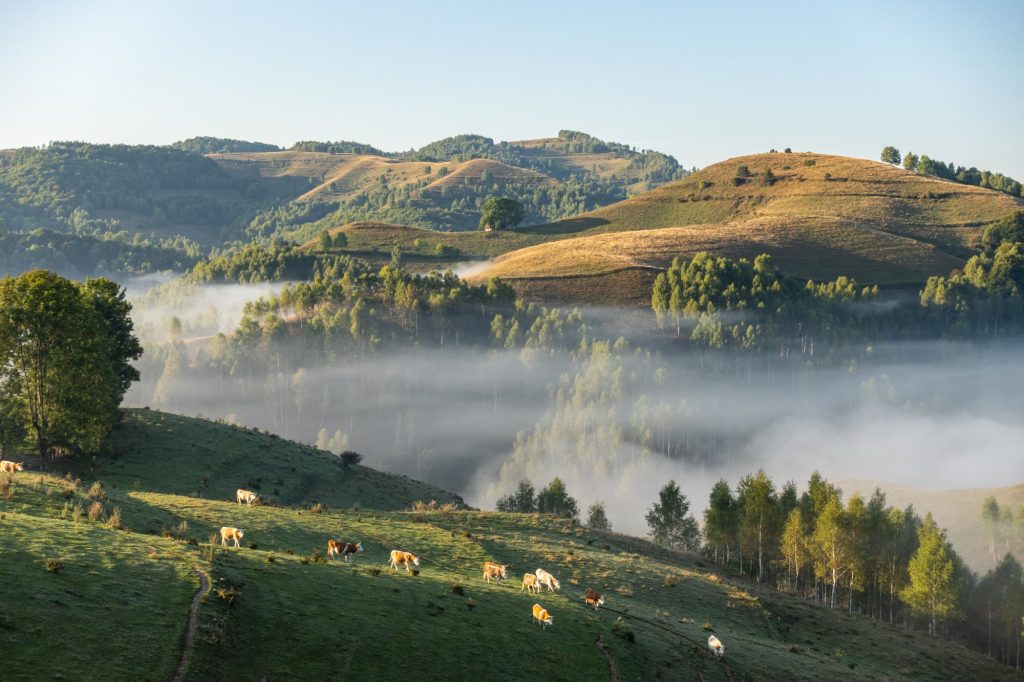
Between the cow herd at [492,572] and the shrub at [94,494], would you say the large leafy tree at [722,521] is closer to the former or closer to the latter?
the cow herd at [492,572]

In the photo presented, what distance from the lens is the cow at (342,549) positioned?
49938 mm

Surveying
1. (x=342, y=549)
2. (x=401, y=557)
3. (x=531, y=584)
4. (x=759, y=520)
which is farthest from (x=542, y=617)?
(x=759, y=520)

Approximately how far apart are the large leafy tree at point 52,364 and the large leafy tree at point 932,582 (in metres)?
90.1

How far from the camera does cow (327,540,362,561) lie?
49938 millimetres

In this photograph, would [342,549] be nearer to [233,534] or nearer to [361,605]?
[233,534]

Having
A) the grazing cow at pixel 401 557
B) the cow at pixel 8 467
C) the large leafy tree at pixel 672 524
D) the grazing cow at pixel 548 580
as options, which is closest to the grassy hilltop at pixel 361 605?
the grazing cow at pixel 401 557

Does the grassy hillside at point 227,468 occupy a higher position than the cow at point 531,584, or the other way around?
the cow at point 531,584

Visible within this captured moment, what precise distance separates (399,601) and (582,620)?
432 inches

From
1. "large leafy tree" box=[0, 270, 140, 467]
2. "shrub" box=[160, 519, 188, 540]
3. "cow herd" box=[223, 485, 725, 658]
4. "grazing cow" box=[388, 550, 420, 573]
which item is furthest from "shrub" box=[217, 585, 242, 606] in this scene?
"large leafy tree" box=[0, 270, 140, 467]

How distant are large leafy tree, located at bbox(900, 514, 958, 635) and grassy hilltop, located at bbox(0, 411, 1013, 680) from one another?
83.9ft

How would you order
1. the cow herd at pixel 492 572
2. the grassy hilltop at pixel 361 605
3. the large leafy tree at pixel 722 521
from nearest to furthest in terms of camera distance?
the grassy hilltop at pixel 361 605
the cow herd at pixel 492 572
the large leafy tree at pixel 722 521

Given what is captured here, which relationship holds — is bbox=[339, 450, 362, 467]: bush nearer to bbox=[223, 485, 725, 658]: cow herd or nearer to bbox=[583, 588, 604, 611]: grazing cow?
bbox=[223, 485, 725, 658]: cow herd

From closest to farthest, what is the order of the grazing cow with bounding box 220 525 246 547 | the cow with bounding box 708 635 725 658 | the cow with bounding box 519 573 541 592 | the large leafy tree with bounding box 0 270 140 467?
the grazing cow with bounding box 220 525 246 547
the cow with bounding box 708 635 725 658
the cow with bounding box 519 573 541 592
the large leafy tree with bounding box 0 270 140 467

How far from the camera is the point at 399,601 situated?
40.5 meters
